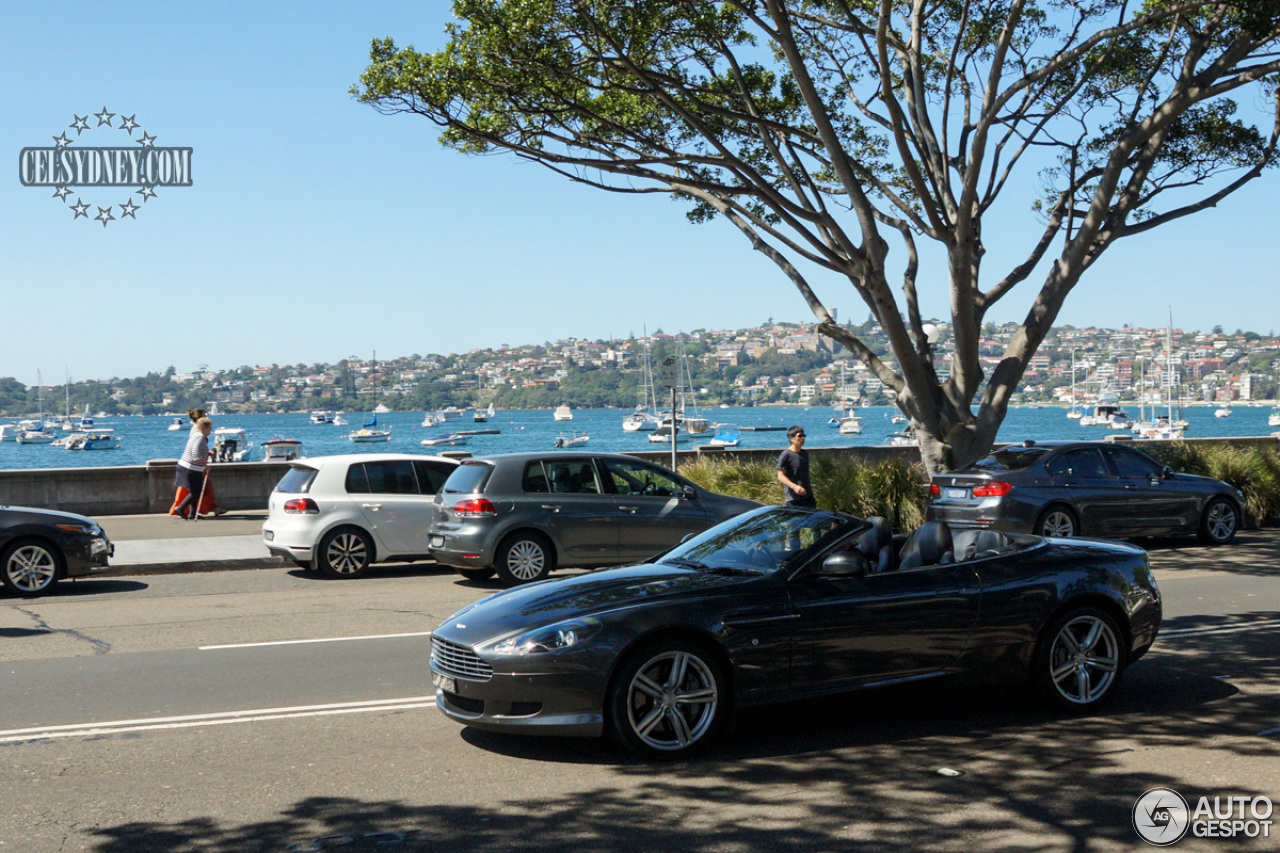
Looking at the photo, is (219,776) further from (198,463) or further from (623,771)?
(198,463)

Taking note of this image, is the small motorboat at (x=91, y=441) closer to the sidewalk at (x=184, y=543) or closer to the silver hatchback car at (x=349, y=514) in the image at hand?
the sidewalk at (x=184, y=543)

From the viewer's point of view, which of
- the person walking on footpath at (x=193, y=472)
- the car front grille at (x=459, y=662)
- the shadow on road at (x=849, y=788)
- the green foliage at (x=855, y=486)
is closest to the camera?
the shadow on road at (x=849, y=788)

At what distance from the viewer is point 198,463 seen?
65.4 feet

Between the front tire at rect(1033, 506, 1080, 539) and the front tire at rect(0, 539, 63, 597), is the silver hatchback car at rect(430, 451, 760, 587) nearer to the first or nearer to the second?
the front tire at rect(0, 539, 63, 597)

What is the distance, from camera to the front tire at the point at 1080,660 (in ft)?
24.0

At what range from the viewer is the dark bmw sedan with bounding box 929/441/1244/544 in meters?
15.9

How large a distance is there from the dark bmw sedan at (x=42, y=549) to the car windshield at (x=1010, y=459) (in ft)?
36.0

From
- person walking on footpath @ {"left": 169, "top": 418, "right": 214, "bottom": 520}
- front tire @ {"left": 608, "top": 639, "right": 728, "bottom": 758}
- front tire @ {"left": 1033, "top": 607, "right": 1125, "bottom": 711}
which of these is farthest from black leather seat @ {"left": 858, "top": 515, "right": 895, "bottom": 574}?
person walking on footpath @ {"left": 169, "top": 418, "right": 214, "bottom": 520}

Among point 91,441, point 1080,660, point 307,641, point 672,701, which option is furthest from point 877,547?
point 91,441

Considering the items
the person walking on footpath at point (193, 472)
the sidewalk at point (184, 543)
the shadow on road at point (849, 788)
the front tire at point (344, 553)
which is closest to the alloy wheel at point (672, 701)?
the shadow on road at point (849, 788)

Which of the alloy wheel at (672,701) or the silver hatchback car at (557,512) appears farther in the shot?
the silver hatchback car at (557,512)

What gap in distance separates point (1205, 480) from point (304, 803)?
15.2 metres

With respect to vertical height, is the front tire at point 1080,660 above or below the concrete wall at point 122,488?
below

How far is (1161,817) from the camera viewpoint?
17.9 feet
